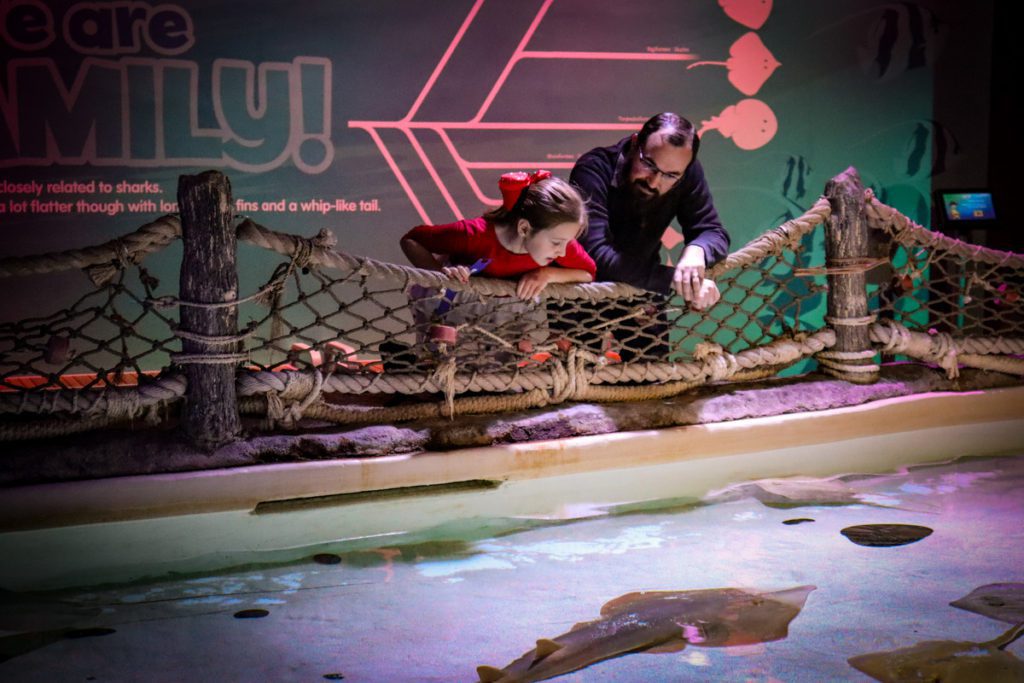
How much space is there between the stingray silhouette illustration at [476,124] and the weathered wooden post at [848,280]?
7.27 feet

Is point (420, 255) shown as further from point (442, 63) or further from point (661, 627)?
point (442, 63)

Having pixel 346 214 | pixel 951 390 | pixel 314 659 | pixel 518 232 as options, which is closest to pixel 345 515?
pixel 314 659

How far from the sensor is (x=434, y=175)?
485 centimetres

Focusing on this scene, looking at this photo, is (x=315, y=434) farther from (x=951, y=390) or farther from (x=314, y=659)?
(x=951, y=390)

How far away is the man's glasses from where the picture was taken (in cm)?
260

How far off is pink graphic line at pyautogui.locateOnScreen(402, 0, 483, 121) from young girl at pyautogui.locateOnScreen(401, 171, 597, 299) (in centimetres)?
236

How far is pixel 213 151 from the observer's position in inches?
182

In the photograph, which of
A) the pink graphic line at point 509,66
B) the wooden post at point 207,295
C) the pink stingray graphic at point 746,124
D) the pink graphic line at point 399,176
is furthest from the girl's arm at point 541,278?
the pink stingray graphic at point 746,124

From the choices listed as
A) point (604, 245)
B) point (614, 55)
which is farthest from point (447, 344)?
point (614, 55)

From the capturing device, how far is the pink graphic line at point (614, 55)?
4.86 m

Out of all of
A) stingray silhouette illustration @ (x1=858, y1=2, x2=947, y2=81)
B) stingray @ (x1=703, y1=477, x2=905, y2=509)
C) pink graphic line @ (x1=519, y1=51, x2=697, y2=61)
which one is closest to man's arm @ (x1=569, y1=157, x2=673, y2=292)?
stingray @ (x1=703, y1=477, x2=905, y2=509)

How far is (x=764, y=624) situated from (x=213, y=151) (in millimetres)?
3803

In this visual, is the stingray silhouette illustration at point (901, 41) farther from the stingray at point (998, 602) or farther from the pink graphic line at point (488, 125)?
the stingray at point (998, 602)

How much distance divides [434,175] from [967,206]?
104 inches
